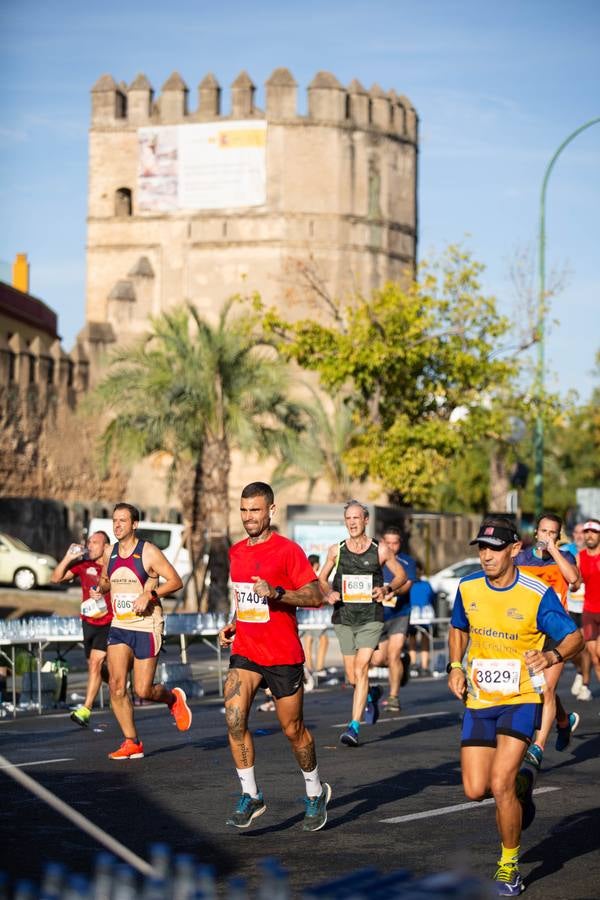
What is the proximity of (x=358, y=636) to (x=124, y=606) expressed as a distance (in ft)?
8.02

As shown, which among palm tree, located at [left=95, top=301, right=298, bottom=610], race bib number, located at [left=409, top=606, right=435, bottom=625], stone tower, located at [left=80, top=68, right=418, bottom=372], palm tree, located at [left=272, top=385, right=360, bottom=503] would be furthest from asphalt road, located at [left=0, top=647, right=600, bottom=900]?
stone tower, located at [left=80, top=68, right=418, bottom=372]

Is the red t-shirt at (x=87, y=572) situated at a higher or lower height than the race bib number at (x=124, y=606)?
higher

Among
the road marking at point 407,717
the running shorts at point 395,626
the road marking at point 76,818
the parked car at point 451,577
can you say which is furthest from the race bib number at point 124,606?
the parked car at point 451,577

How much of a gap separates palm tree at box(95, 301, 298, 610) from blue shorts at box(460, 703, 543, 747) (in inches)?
1054

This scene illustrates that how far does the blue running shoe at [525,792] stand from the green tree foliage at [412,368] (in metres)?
31.4

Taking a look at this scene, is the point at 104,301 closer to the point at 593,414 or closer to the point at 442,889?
the point at 593,414

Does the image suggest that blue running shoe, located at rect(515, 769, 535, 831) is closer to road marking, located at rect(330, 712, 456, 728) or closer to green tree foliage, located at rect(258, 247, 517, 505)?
road marking, located at rect(330, 712, 456, 728)

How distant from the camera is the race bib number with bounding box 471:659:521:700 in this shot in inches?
312

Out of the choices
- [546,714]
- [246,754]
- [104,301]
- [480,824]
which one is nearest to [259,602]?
[246,754]

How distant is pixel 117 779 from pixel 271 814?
178 centimetres

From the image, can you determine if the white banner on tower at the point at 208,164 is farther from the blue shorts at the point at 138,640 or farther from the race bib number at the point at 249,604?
the race bib number at the point at 249,604

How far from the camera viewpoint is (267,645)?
9.42m

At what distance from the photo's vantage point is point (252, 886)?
7.59 m

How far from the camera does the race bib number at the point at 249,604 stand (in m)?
9.38
